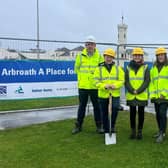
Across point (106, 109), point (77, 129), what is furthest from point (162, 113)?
point (77, 129)

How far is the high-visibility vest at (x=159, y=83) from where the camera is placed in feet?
24.9

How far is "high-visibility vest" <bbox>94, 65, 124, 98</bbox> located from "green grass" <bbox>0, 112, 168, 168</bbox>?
97 cm

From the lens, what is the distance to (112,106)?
7.72 meters

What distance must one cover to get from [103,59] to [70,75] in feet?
10.3

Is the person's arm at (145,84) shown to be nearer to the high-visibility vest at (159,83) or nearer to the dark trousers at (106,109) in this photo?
the high-visibility vest at (159,83)

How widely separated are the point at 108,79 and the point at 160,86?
100 centimetres

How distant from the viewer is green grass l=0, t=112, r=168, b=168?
633cm

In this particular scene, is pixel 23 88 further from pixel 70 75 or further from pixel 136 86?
pixel 136 86

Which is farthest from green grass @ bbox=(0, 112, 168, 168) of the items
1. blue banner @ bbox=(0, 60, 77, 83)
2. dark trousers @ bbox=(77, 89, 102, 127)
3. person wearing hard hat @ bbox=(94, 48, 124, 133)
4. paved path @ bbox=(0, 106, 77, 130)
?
blue banner @ bbox=(0, 60, 77, 83)

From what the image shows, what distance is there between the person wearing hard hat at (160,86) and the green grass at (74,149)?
479 mm

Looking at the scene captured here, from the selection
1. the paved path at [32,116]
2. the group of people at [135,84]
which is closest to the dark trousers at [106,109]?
the group of people at [135,84]

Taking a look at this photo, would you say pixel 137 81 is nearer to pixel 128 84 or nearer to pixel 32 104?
pixel 128 84

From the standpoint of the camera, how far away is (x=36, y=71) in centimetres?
1067

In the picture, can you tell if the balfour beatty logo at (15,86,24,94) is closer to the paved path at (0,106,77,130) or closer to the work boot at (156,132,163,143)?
the paved path at (0,106,77,130)
